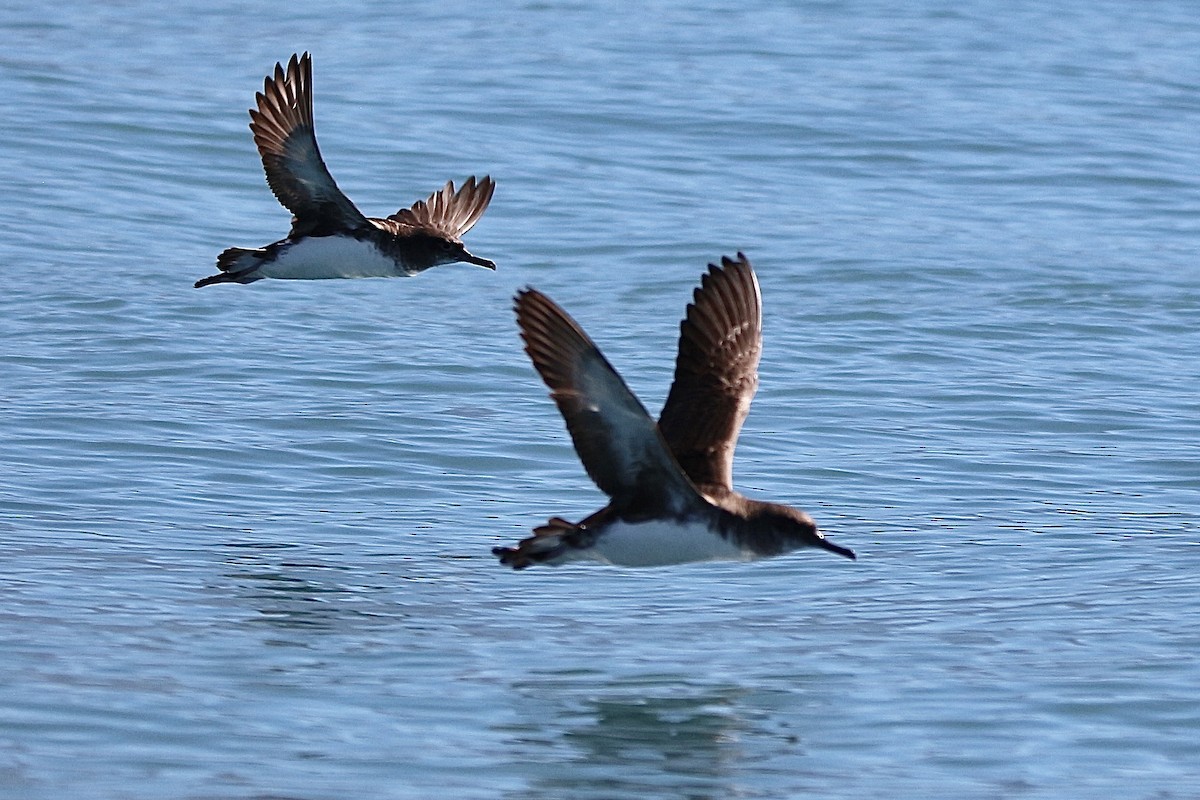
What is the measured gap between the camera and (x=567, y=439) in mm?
12977

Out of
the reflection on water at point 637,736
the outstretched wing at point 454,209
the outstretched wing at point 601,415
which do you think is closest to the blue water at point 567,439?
the reflection on water at point 637,736

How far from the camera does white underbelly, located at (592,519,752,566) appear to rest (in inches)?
318

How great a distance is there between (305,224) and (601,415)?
4.41 m

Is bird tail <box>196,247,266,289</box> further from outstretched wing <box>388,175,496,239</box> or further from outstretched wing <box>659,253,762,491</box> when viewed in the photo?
outstretched wing <box>659,253,762,491</box>

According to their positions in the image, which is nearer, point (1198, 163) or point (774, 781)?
point (774, 781)

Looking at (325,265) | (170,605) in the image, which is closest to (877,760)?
(170,605)

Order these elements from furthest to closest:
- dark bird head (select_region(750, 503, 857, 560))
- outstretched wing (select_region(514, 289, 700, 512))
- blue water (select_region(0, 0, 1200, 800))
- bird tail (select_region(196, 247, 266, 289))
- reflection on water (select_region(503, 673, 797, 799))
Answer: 1. bird tail (select_region(196, 247, 266, 289))
2. dark bird head (select_region(750, 503, 857, 560))
3. blue water (select_region(0, 0, 1200, 800))
4. reflection on water (select_region(503, 673, 797, 799))
5. outstretched wing (select_region(514, 289, 700, 512))

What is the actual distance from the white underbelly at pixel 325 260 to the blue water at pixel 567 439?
4.11 ft

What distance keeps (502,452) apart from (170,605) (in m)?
3.31

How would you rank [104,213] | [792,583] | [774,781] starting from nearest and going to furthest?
[774,781] < [792,583] < [104,213]

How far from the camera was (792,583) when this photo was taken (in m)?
10.4

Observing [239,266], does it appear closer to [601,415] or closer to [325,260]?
[325,260]

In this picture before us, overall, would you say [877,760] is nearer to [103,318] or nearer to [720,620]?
[720,620]

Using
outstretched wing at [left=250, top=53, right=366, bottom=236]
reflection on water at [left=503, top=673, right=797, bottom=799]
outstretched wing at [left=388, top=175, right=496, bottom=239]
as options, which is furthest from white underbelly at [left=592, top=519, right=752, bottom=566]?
→ outstretched wing at [left=388, top=175, right=496, bottom=239]
